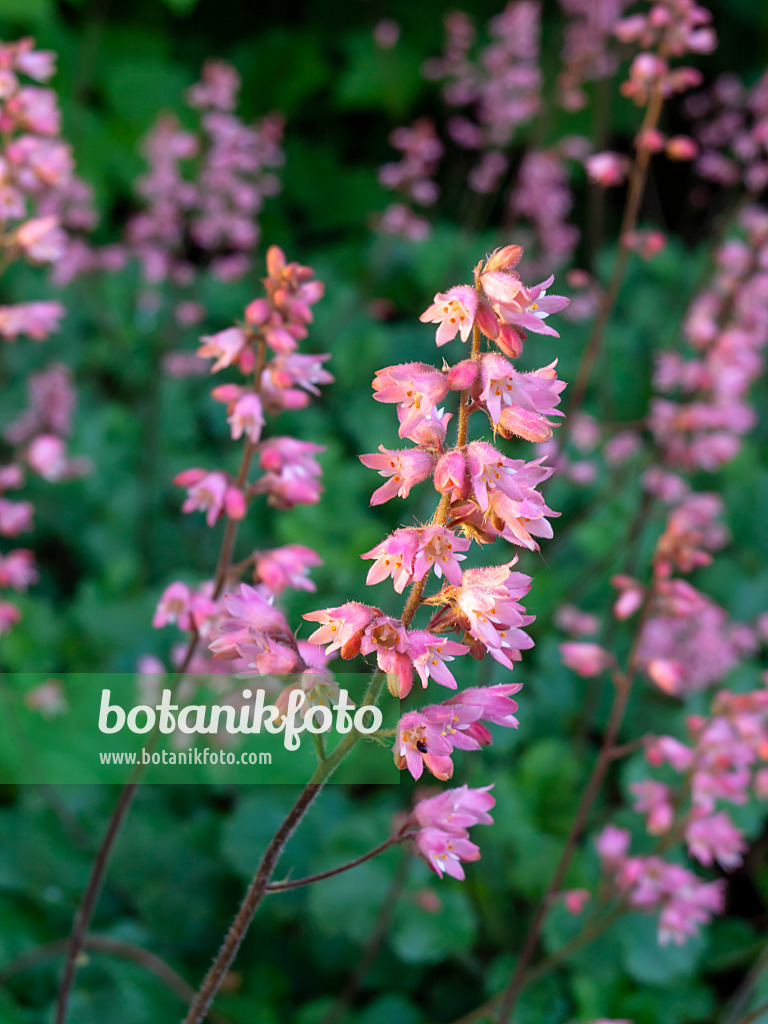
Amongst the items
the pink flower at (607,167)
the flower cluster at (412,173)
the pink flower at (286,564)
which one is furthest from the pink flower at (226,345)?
the flower cluster at (412,173)

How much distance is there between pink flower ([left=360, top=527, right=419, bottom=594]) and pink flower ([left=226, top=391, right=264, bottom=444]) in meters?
0.50

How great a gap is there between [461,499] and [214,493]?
1.93ft

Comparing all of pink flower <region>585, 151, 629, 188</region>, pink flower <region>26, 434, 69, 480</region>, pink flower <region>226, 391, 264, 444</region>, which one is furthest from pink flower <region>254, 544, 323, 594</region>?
pink flower <region>585, 151, 629, 188</region>

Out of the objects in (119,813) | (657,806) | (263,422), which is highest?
(263,422)

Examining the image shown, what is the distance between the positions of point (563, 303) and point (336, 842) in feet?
6.13

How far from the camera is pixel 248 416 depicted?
4.43 feet

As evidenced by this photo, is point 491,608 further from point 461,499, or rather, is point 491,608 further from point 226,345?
point 226,345

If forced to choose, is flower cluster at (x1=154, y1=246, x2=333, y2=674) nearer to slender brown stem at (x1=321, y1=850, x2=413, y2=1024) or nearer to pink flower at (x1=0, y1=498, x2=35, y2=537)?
pink flower at (x1=0, y1=498, x2=35, y2=537)

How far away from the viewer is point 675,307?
4.79 m

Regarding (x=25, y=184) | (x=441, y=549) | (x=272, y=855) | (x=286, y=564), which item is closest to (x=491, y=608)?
(x=441, y=549)

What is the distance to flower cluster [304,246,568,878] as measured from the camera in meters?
0.87

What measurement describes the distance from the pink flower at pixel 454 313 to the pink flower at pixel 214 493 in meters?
0.56

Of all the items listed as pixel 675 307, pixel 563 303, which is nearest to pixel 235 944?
pixel 563 303

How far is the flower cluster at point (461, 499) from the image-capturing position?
2.87 ft
